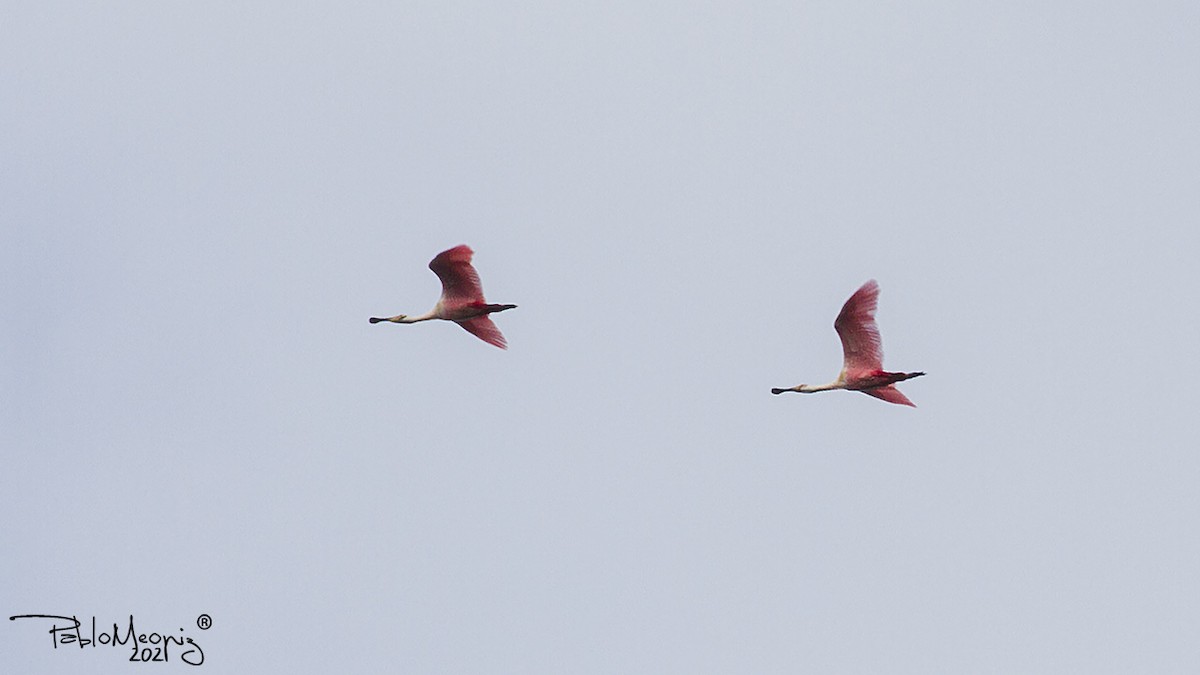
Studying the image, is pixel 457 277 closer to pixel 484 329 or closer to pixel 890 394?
pixel 484 329

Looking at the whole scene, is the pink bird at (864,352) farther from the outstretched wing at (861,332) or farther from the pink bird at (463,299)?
the pink bird at (463,299)

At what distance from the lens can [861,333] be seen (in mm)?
37500

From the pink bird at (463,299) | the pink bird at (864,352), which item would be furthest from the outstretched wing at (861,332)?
the pink bird at (463,299)

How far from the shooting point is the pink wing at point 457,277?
3800 cm

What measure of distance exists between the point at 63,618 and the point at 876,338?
15.0 metres

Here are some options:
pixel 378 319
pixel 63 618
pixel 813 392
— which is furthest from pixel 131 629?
pixel 813 392

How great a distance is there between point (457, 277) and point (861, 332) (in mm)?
6774

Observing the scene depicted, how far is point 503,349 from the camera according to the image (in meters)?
39.6

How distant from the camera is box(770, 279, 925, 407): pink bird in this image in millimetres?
37125

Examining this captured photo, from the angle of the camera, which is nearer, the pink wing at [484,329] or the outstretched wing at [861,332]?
the outstretched wing at [861,332]

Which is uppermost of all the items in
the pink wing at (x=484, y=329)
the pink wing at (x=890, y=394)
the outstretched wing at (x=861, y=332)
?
the pink wing at (x=484, y=329)

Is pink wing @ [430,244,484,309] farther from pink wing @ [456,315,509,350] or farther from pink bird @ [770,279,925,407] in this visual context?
pink bird @ [770,279,925,407]

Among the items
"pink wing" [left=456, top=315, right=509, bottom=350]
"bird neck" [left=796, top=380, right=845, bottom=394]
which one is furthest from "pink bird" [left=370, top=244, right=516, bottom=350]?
"bird neck" [left=796, top=380, right=845, bottom=394]

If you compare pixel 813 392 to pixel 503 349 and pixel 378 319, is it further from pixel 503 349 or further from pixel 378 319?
pixel 378 319
